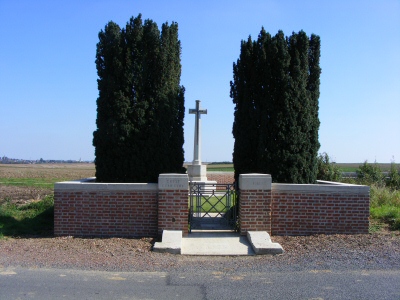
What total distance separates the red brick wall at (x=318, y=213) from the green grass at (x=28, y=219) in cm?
552

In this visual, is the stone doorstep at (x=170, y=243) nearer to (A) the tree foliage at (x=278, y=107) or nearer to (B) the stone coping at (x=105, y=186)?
(B) the stone coping at (x=105, y=186)

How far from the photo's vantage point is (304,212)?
10461mm

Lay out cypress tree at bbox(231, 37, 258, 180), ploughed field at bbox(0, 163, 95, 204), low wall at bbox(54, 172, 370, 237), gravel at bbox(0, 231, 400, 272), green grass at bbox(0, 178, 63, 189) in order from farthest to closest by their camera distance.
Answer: green grass at bbox(0, 178, 63, 189) < ploughed field at bbox(0, 163, 95, 204) < cypress tree at bbox(231, 37, 258, 180) < low wall at bbox(54, 172, 370, 237) < gravel at bbox(0, 231, 400, 272)

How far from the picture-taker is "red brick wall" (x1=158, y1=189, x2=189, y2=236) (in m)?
10.2

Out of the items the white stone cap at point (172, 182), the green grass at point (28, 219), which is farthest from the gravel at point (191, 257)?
the white stone cap at point (172, 182)

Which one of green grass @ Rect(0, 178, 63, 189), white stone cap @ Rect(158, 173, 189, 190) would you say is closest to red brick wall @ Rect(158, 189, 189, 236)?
white stone cap @ Rect(158, 173, 189, 190)

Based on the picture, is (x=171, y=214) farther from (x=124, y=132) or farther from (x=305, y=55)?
(x=305, y=55)

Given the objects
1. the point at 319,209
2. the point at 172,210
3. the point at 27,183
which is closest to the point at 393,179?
the point at 319,209

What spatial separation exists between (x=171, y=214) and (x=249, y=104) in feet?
12.5

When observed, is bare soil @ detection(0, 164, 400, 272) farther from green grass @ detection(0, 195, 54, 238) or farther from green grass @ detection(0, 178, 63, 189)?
green grass @ detection(0, 178, 63, 189)

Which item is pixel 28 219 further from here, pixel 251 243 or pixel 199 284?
pixel 199 284

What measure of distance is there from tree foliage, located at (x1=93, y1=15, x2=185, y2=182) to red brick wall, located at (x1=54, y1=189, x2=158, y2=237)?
1.40 m

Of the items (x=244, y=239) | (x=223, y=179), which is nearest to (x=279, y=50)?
(x=244, y=239)

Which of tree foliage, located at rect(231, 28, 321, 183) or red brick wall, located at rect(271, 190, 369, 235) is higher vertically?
tree foliage, located at rect(231, 28, 321, 183)
